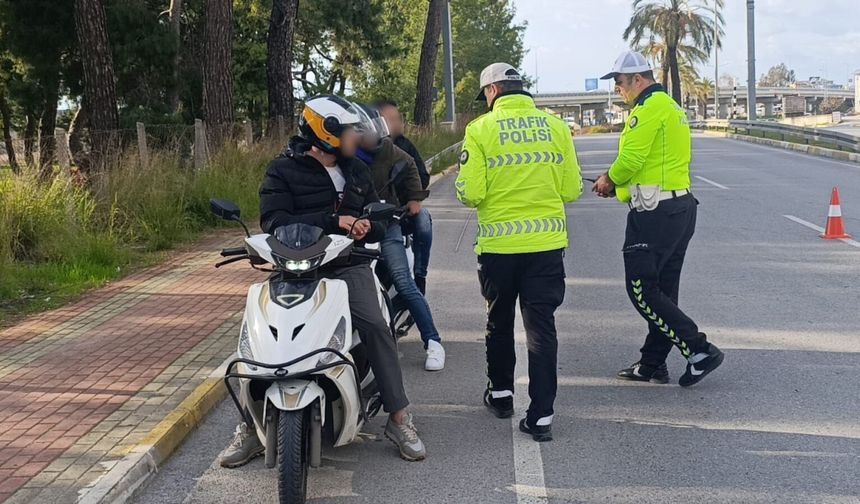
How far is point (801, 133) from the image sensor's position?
3253 cm

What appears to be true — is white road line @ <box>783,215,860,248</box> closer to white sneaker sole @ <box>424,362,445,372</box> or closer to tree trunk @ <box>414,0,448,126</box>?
white sneaker sole @ <box>424,362,445,372</box>

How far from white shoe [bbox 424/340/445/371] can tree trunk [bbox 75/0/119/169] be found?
31.0 ft

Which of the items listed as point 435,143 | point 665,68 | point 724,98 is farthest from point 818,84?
point 435,143

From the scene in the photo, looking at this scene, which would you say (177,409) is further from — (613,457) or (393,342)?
(613,457)

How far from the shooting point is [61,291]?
347 inches

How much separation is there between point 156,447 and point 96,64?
11419mm

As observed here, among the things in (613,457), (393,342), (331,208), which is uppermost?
(331,208)

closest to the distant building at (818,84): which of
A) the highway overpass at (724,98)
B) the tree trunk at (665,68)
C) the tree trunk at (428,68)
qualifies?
the highway overpass at (724,98)

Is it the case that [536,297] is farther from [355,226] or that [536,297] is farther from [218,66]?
[218,66]

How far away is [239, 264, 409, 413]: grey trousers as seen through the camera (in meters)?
4.23

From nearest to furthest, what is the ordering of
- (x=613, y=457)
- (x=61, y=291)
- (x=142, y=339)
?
(x=613, y=457)
(x=142, y=339)
(x=61, y=291)

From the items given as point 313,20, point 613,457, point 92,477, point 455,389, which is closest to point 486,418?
point 455,389

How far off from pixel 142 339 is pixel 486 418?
322 cm

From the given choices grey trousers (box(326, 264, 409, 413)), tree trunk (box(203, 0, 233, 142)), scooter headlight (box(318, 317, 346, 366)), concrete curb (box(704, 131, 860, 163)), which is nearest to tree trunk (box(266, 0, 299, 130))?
tree trunk (box(203, 0, 233, 142))
